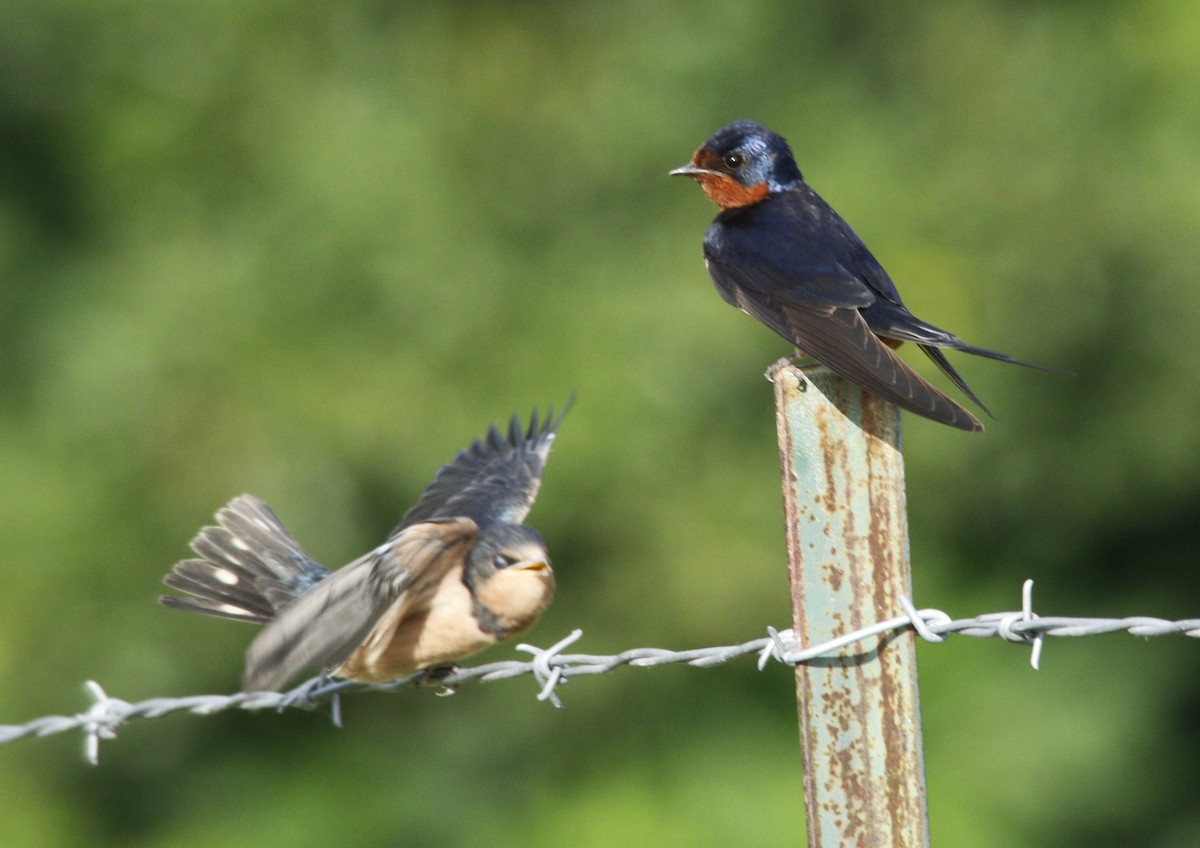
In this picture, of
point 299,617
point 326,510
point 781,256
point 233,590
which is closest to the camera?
point 299,617

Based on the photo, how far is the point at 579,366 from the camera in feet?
18.0

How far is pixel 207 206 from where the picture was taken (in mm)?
5930

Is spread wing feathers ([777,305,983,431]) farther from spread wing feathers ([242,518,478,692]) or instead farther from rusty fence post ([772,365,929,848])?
Result: spread wing feathers ([242,518,478,692])

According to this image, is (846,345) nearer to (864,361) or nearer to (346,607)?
(864,361)

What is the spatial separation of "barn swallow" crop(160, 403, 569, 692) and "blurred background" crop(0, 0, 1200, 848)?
1.29 metres

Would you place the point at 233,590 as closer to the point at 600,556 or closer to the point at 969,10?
the point at 600,556

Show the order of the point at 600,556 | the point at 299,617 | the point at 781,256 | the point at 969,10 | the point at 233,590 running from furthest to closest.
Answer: the point at 969,10
the point at 600,556
the point at 233,590
the point at 781,256
the point at 299,617

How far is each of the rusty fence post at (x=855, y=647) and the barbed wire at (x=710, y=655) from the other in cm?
3

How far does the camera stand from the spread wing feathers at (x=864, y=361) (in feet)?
7.97

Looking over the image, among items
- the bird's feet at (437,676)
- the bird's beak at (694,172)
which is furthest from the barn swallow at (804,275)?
the bird's feet at (437,676)

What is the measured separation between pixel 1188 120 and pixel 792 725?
2763 millimetres

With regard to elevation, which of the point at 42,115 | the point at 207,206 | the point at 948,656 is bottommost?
the point at 948,656

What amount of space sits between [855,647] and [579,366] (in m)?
3.49

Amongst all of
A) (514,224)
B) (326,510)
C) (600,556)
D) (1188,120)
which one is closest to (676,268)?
(514,224)
